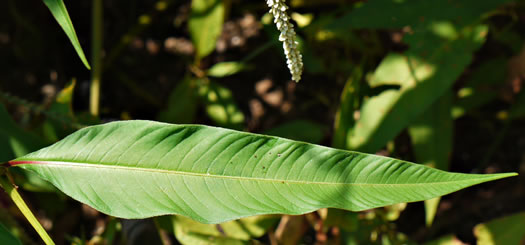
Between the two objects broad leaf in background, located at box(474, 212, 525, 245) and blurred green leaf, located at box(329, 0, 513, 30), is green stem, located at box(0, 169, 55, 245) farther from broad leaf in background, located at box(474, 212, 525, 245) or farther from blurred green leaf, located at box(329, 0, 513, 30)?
broad leaf in background, located at box(474, 212, 525, 245)

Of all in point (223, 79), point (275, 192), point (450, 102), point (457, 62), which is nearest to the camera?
point (275, 192)

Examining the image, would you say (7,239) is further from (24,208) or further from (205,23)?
(205,23)

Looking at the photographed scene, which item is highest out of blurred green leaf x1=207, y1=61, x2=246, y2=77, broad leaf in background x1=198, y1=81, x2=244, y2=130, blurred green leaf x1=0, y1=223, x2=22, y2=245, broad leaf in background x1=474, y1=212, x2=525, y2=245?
blurred green leaf x1=207, y1=61, x2=246, y2=77

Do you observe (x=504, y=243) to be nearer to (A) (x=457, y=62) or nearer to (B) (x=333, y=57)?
(A) (x=457, y=62)

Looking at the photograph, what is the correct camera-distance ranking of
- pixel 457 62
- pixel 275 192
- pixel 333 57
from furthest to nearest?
1. pixel 333 57
2. pixel 457 62
3. pixel 275 192

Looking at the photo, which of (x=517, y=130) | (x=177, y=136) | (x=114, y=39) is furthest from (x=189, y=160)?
(x=517, y=130)

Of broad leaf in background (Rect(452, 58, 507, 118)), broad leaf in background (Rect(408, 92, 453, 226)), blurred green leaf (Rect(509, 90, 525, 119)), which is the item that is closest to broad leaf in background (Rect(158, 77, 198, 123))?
broad leaf in background (Rect(408, 92, 453, 226))

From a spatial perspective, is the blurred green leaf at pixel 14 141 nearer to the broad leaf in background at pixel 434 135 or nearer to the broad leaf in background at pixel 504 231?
the broad leaf in background at pixel 434 135
